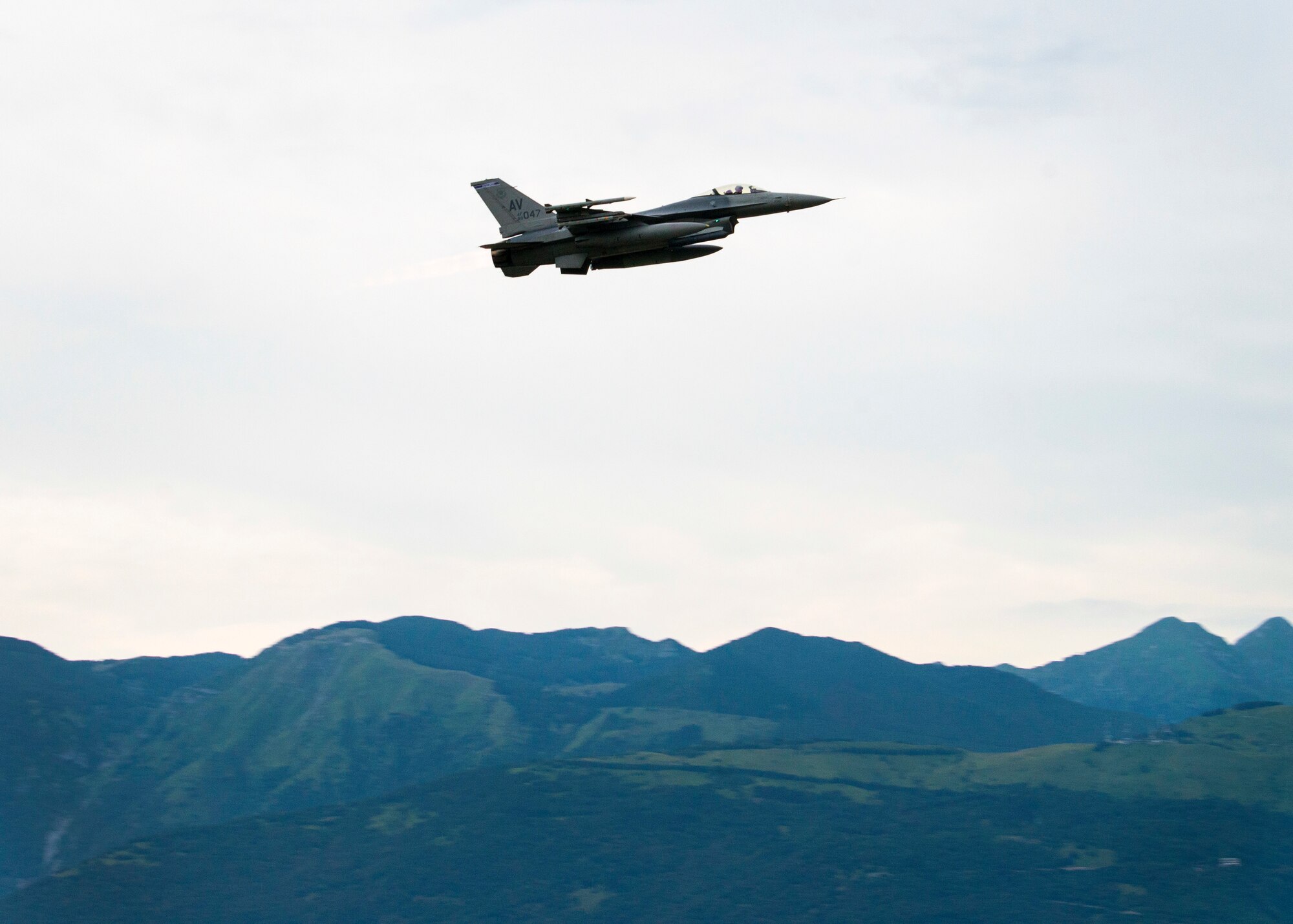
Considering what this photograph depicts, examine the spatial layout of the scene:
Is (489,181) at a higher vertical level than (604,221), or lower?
higher

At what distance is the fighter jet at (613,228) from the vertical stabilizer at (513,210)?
0.15ft

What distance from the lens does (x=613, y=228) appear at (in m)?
92.2

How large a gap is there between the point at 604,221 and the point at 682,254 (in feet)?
18.9

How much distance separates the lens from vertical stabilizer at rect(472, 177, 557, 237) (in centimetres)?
9625

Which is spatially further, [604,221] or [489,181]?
[489,181]

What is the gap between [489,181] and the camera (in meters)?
99.9

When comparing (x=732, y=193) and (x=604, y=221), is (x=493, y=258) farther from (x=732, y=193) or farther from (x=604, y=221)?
(x=732, y=193)

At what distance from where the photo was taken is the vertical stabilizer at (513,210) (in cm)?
9625

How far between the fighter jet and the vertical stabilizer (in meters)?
0.05

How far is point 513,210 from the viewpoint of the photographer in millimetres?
97688

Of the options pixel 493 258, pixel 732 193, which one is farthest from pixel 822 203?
pixel 493 258

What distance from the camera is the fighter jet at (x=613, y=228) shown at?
92125 mm

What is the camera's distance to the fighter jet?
302ft

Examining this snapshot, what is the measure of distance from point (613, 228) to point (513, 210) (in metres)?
9.47
